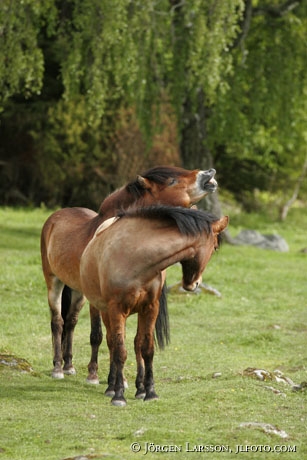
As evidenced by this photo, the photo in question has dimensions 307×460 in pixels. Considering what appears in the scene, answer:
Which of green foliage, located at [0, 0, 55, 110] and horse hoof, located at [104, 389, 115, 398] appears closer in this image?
horse hoof, located at [104, 389, 115, 398]

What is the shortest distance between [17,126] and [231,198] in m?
8.17

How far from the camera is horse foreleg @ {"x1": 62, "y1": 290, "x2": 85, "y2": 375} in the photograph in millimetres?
10295

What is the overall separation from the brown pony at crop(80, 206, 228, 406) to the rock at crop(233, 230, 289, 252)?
14883mm

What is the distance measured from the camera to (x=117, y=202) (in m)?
9.27

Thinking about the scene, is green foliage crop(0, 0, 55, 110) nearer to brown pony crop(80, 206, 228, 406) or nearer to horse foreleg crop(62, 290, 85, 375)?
horse foreleg crop(62, 290, 85, 375)

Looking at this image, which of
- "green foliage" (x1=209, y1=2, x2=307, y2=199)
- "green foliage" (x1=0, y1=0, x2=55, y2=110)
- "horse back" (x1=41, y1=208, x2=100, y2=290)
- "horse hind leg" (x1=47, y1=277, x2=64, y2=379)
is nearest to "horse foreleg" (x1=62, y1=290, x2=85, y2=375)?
"horse hind leg" (x1=47, y1=277, x2=64, y2=379)

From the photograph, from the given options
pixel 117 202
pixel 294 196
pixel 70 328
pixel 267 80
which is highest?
pixel 117 202

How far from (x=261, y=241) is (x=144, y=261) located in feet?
51.5

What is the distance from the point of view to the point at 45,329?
42.3ft

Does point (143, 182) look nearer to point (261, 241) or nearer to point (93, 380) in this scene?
point (93, 380)

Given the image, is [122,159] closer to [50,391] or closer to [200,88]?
[200,88]

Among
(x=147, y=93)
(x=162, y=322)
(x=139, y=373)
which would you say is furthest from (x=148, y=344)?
(x=147, y=93)

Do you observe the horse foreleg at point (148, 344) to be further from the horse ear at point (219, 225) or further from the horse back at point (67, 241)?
the horse back at point (67, 241)

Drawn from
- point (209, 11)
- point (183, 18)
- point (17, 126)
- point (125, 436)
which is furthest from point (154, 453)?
point (17, 126)
